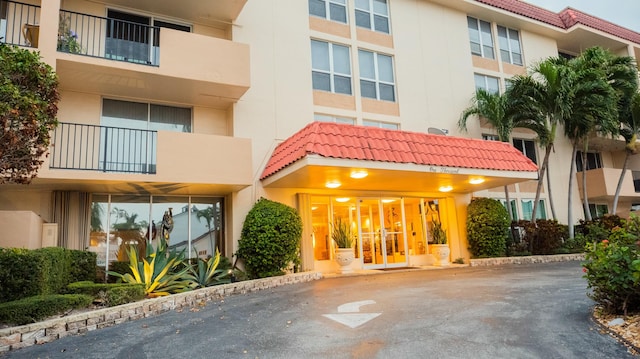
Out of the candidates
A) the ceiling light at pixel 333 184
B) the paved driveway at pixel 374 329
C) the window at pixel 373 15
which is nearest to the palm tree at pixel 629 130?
the window at pixel 373 15

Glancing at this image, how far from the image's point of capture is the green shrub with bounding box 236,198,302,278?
11.7 meters

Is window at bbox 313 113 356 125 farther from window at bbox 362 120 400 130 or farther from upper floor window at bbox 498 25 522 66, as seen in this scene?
upper floor window at bbox 498 25 522 66

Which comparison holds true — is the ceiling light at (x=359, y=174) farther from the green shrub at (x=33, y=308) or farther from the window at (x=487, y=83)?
the window at (x=487, y=83)

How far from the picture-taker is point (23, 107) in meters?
5.80

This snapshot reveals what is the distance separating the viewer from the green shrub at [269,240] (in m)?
11.7

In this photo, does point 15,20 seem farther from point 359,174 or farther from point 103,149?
point 359,174

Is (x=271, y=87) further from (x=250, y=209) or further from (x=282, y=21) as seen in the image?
(x=250, y=209)

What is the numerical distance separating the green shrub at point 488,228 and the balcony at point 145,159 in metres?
8.92

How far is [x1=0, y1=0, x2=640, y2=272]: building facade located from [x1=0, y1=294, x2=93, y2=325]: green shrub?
3.01m

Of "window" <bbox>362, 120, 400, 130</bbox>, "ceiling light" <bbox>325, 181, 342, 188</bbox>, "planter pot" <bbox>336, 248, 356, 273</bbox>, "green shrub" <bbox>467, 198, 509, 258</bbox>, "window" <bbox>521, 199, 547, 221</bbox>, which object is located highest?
"window" <bbox>362, 120, 400, 130</bbox>

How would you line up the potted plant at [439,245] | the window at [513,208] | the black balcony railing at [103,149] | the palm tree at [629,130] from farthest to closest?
the palm tree at [629,130] → the window at [513,208] → the potted plant at [439,245] → the black balcony railing at [103,149]

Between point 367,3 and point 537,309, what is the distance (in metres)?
14.1

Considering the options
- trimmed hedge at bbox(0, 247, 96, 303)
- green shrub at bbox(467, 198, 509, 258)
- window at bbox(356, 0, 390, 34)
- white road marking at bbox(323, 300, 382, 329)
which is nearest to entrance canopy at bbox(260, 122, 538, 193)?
green shrub at bbox(467, 198, 509, 258)

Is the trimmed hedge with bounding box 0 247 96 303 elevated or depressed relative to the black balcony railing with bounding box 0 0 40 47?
depressed
